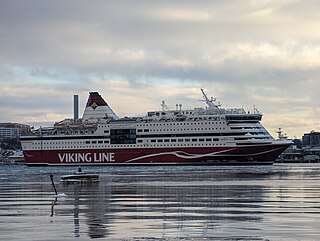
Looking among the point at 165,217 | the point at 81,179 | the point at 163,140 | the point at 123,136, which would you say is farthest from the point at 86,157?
the point at 165,217

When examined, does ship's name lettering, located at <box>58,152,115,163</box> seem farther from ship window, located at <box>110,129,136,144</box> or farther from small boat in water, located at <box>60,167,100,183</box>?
small boat in water, located at <box>60,167,100,183</box>

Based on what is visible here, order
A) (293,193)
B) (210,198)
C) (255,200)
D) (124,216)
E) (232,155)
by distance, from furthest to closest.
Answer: (232,155) < (293,193) < (210,198) < (255,200) < (124,216)

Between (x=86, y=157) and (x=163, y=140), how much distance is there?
1480 centimetres

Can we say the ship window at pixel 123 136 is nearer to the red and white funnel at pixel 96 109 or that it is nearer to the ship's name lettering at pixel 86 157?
the ship's name lettering at pixel 86 157

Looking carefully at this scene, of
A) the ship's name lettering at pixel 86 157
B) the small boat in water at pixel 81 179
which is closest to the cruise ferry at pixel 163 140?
the ship's name lettering at pixel 86 157

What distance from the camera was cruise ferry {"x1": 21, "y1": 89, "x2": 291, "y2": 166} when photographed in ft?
385

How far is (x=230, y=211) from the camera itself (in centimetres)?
2477

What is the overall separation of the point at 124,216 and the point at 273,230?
619 centimetres

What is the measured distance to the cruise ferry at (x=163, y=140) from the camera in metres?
117

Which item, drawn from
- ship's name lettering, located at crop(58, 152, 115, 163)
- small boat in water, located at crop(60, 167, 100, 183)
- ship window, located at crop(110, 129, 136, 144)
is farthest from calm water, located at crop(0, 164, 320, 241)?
ship window, located at crop(110, 129, 136, 144)

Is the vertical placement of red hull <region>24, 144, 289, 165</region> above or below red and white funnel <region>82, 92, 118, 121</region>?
below

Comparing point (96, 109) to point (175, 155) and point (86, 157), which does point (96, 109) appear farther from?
point (175, 155)

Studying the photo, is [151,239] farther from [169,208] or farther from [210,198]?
[210,198]

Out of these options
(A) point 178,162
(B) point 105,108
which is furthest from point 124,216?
(B) point 105,108
